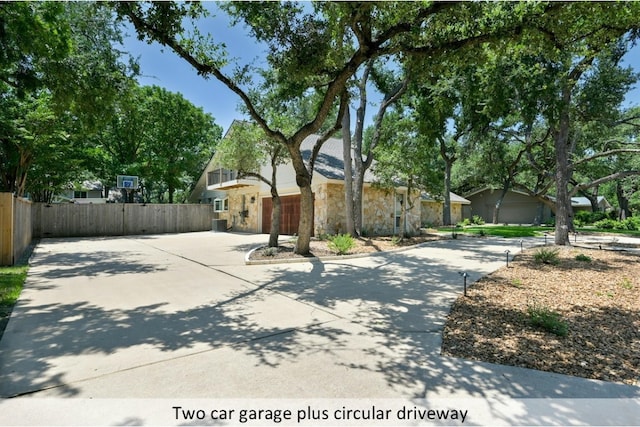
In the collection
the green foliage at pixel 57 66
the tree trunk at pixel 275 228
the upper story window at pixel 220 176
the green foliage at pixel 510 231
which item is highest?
the green foliage at pixel 57 66

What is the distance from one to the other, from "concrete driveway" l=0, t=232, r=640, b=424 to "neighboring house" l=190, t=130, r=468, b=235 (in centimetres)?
828

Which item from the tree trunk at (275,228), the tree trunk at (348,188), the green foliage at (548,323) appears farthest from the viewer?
the tree trunk at (348,188)

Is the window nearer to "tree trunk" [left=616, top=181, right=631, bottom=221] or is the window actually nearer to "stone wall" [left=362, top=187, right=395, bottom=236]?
"stone wall" [left=362, top=187, right=395, bottom=236]

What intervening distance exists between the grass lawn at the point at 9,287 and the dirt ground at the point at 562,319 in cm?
567

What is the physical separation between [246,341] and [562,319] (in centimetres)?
421

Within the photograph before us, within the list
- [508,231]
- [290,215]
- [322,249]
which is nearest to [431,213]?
[508,231]

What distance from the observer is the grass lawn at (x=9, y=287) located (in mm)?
4725

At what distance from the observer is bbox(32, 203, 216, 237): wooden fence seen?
58.8 feet

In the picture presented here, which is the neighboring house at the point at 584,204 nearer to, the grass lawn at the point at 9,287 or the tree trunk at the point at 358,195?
the tree trunk at the point at 358,195

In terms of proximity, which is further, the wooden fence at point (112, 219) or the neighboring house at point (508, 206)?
the neighboring house at point (508, 206)

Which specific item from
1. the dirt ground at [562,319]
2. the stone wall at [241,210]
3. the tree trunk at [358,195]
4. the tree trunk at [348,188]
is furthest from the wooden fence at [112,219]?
the dirt ground at [562,319]

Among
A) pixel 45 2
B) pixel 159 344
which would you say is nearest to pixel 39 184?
pixel 45 2

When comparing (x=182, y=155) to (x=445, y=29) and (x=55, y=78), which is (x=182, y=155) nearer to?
(x=55, y=78)

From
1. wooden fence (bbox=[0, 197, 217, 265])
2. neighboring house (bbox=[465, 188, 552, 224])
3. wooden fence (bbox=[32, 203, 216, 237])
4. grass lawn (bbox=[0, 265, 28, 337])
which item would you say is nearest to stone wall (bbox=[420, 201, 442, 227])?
neighboring house (bbox=[465, 188, 552, 224])
